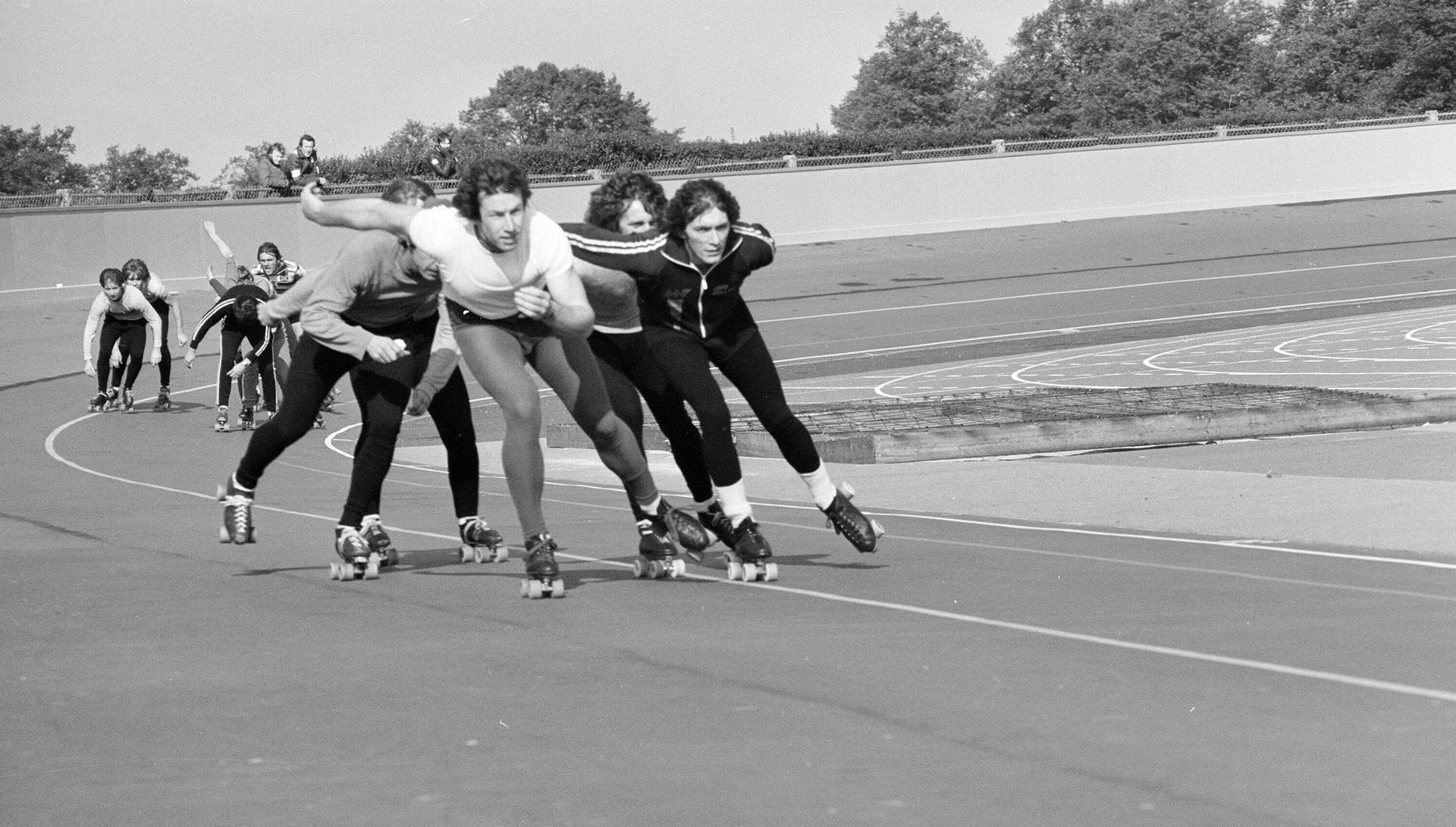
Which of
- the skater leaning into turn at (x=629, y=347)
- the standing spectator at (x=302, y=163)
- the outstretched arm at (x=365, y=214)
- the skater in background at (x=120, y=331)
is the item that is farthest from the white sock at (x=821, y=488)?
the standing spectator at (x=302, y=163)

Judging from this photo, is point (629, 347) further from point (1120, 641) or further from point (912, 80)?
point (912, 80)

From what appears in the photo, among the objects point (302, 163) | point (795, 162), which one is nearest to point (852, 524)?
point (302, 163)

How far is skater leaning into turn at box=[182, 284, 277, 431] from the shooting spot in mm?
21078

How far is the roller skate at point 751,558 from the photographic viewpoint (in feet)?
28.5

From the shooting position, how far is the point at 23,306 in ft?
132

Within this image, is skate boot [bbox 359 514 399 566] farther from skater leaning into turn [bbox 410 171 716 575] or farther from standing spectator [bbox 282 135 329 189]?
standing spectator [bbox 282 135 329 189]

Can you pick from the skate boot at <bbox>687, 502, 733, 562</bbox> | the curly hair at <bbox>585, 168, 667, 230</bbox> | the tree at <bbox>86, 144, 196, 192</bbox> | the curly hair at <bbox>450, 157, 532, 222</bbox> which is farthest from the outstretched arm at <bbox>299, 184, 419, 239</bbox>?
the tree at <bbox>86, 144, 196, 192</bbox>

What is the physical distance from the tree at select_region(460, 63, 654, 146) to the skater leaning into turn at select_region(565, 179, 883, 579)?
5331 inches

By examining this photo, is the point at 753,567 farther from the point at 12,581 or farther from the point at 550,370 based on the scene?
the point at 12,581

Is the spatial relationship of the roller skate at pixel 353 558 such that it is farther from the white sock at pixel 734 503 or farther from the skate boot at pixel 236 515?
the white sock at pixel 734 503

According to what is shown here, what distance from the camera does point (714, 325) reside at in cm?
888

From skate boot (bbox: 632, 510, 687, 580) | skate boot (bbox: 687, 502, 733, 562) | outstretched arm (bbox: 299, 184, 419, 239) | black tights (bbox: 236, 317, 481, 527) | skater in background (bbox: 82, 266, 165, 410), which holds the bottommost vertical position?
skater in background (bbox: 82, 266, 165, 410)

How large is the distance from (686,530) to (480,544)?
1.10 metres

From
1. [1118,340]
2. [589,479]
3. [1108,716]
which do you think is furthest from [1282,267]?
[1108,716]
